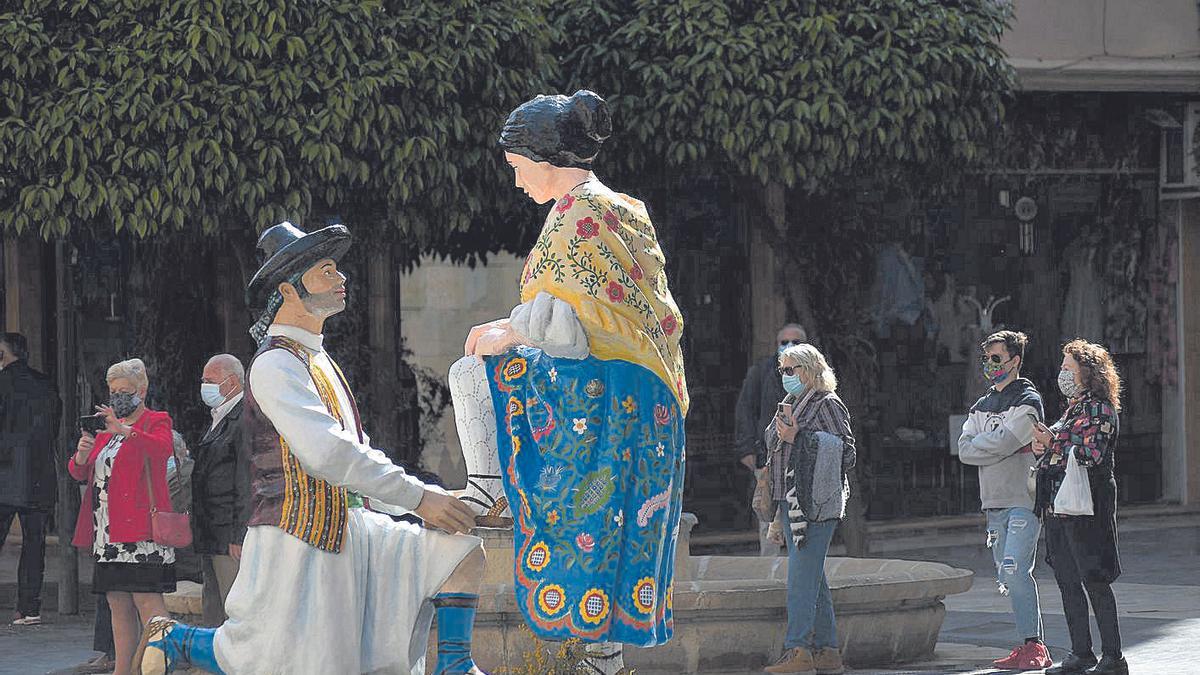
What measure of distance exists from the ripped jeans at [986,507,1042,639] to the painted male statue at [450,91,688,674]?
14.6 feet

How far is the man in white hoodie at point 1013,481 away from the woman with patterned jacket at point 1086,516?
32cm

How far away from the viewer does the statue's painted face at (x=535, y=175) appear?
6312mm

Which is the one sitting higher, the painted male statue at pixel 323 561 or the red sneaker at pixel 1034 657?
the painted male statue at pixel 323 561

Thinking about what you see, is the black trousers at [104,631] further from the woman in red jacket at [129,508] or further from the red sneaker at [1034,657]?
the red sneaker at [1034,657]

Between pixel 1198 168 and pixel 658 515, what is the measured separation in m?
14.0

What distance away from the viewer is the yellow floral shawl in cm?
611

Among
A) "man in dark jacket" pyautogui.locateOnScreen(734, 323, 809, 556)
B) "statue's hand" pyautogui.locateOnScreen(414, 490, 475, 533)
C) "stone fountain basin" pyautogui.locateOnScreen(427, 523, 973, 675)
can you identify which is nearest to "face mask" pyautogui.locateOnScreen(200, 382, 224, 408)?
"stone fountain basin" pyautogui.locateOnScreen(427, 523, 973, 675)

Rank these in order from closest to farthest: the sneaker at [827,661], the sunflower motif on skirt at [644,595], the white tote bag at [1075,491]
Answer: the sunflower motif on skirt at [644,595]
the white tote bag at [1075,491]
the sneaker at [827,661]

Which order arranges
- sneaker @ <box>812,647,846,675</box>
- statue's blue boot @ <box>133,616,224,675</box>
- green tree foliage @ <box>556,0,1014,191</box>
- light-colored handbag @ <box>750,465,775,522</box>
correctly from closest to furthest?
statue's blue boot @ <box>133,616,224,675</box>
sneaker @ <box>812,647,846,675</box>
light-colored handbag @ <box>750,465,775,522</box>
green tree foliage @ <box>556,0,1014,191</box>

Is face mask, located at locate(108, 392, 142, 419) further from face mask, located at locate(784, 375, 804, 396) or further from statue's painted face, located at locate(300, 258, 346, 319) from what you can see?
statue's painted face, located at locate(300, 258, 346, 319)

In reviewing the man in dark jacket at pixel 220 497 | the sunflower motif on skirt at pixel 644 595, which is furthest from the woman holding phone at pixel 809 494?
the sunflower motif on skirt at pixel 644 595

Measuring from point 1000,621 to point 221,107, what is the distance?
561 cm

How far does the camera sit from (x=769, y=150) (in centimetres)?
1402

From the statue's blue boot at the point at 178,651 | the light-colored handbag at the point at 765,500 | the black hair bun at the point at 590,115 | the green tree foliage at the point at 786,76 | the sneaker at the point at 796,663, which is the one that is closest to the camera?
the statue's blue boot at the point at 178,651
